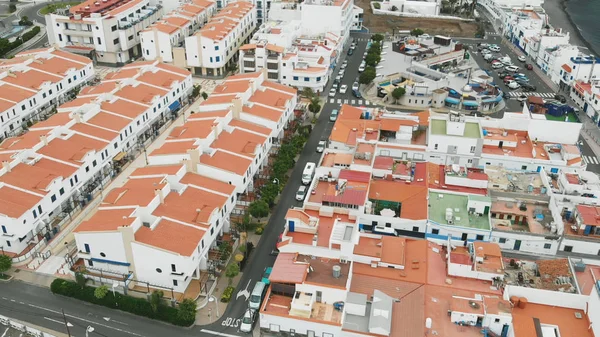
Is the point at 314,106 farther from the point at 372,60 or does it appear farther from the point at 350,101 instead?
the point at 372,60

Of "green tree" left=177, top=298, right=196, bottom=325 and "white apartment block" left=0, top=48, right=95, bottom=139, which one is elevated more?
"white apartment block" left=0, top=48, right=95, bottom=139

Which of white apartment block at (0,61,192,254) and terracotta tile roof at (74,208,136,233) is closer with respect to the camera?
terracotta tile roof at (74,208,136,233)

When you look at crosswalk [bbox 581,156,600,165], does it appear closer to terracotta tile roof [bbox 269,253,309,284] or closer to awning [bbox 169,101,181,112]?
terracotta tile roof [bbox 269,253,309,284]

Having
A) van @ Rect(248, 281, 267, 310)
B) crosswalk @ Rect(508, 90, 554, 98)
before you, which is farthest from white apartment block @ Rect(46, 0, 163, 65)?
crosswalk @ Rect(508, 90, 554, 98)

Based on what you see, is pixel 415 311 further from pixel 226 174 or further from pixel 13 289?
pixel 13 289

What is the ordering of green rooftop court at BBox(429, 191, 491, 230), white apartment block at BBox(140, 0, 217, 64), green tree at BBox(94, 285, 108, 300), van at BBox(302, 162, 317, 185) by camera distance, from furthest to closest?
1. white apartment block at BBox(140, 0, 217, 64)
2. van at BBox(302, 162, 317, 185)
3. green rooftop court at BBox(429, 191, 491, 230)
4. green tree at BBox(94, 285, 108, 300)

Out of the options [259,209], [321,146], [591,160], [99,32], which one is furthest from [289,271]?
[99,32]

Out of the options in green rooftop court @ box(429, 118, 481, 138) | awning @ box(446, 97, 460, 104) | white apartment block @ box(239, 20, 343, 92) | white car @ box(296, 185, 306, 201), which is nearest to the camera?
white car @ box(296, 185, 306, 201)

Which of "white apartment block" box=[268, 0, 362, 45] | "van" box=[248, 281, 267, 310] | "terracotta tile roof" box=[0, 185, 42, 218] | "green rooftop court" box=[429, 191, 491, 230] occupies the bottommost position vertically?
"van" box=[248, 281, 267, 310]
